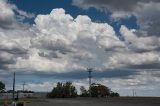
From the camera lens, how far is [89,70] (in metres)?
173

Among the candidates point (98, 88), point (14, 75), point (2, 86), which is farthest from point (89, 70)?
point (14, 75)

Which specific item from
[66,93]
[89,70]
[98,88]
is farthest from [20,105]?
[66,93]

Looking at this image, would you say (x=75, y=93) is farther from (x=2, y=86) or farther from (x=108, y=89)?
(x=2, y=86)

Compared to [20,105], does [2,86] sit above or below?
above

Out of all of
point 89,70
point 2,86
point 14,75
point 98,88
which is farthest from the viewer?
point 2,86

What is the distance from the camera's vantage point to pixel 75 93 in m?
198

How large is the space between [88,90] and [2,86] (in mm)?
41421

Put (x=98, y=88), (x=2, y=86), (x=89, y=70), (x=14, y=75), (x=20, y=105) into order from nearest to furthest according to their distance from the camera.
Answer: (x=20, y=105) < (x=14, y=75) < (x=89, y=70) < (x=98, y=88) < (x=2, y=86)

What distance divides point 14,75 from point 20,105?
147 ft

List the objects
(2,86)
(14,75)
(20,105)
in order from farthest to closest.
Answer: (2,86), (14,75), (20,105)

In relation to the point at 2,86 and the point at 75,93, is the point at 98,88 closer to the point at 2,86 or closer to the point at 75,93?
the point at 75,93

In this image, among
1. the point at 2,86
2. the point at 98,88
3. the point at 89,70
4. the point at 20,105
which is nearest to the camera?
the point at 20,105

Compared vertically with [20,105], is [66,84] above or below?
above

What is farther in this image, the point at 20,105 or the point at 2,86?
the point at 2,86
